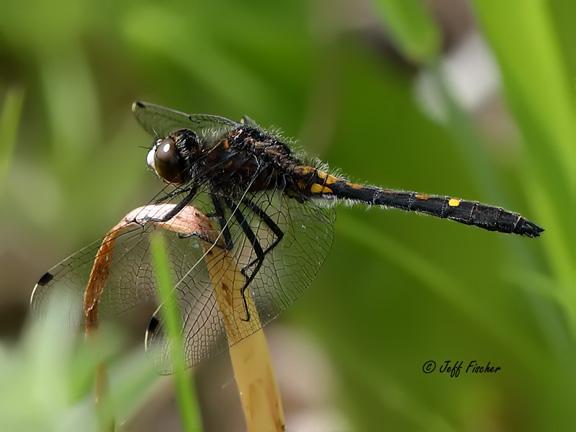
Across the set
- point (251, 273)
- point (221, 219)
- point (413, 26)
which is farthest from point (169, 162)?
point (413, 26)

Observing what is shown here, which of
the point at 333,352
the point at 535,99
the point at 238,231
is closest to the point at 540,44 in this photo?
the point at 535,99

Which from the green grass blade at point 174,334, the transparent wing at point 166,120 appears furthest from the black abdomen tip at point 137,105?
the green grass blade at point 174,334

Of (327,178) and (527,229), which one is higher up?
(327,178)

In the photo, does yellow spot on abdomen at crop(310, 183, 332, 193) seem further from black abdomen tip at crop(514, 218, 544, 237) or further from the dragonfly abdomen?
black abdomen tip at crop(514, 218, 544, 237)

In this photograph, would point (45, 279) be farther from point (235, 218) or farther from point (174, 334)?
point (174, 334)

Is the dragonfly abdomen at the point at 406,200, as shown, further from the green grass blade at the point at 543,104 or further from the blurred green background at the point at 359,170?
the green grass blade at the point at 543,104

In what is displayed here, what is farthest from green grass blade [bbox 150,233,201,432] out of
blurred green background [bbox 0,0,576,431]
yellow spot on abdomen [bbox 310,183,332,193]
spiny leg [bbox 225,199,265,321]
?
yellow spot on abdomen [bbox 310,183,332,193]

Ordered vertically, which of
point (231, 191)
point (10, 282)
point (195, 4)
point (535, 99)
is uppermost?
point (195, 4)

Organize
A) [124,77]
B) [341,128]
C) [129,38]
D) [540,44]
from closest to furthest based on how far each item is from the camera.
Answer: [540,44] < [341,128] < [129,38] < [124,77]

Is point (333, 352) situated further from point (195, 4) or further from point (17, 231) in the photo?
point (17, 231)
